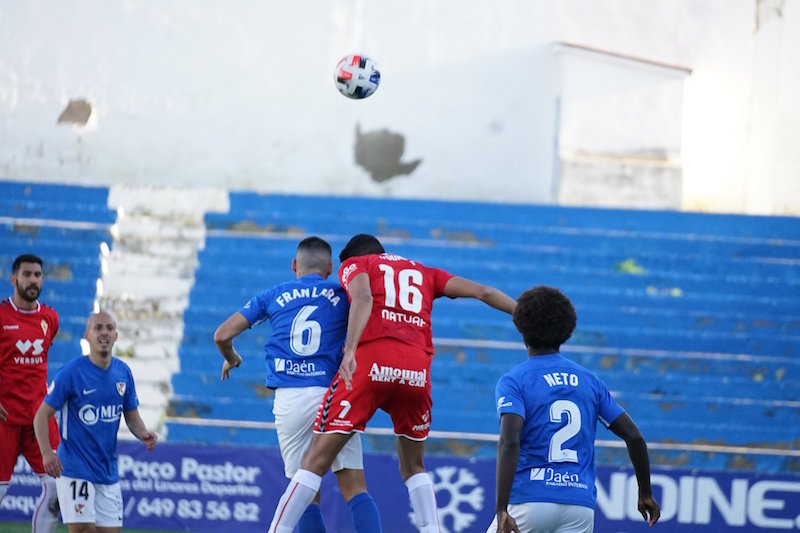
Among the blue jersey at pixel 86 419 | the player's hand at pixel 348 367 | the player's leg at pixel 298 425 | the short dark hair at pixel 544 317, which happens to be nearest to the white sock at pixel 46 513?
the blue jersey at pixel 86 419

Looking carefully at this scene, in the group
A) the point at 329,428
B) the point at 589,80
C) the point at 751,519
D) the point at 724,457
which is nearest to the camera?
the point at 329,428

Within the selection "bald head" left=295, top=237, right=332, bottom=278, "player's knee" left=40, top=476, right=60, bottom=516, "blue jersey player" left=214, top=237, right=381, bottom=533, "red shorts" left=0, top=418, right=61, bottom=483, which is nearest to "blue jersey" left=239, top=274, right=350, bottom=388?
"blue jersey player" left=214, top=237, right=381, bottom=533

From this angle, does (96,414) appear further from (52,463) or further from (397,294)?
(397,294)

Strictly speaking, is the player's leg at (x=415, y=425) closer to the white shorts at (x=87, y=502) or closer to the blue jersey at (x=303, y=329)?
the blue jersey at (x=303, y=329)

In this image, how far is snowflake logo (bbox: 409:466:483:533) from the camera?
30.5ft

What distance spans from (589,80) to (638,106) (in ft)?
2.20

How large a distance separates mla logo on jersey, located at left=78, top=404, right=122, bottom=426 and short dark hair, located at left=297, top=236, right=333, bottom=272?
53.8 inches

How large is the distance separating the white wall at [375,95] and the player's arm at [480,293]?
289 inches

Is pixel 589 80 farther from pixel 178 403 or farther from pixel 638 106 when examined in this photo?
Result: pixel 178 403

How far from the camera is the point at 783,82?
13469 millimetres

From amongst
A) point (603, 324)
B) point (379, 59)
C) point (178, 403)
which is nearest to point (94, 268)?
point (178, 403)

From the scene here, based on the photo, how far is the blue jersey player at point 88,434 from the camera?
6.16 meters

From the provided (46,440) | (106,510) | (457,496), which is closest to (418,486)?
(106,510)

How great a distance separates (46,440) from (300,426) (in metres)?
1.38
